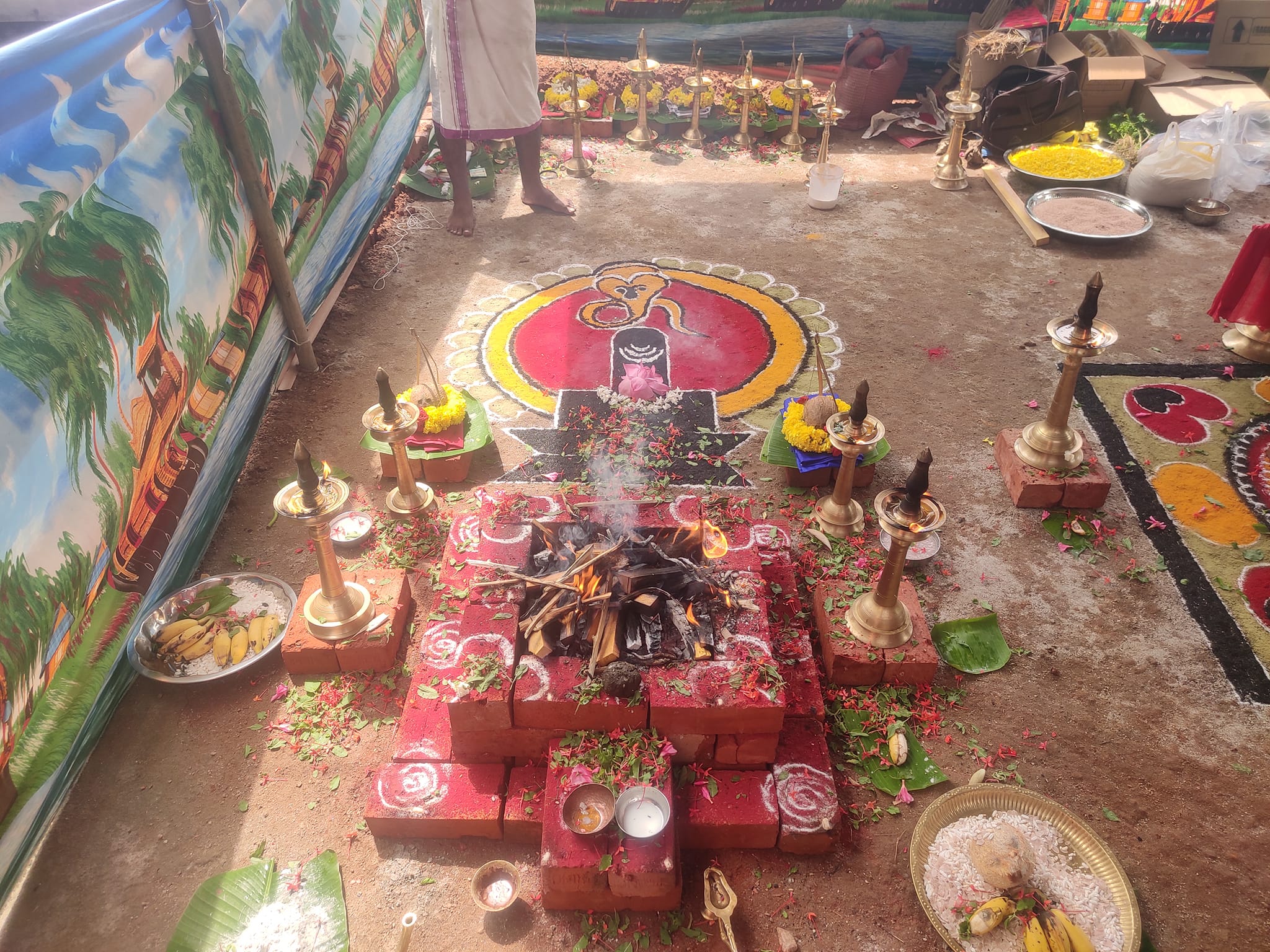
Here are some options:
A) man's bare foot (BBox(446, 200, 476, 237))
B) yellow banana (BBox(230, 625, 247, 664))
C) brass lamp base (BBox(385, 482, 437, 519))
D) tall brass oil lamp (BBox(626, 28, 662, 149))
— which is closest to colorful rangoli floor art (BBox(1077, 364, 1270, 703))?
brass lamp base (BBox(385, 482, 437, 519))

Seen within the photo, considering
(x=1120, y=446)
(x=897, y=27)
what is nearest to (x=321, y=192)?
(x=1120, y=446)

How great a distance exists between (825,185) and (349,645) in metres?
6.35

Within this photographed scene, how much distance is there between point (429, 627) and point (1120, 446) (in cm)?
439

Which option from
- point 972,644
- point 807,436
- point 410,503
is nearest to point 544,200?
point 410,503

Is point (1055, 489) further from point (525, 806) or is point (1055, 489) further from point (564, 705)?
point (525, 806)

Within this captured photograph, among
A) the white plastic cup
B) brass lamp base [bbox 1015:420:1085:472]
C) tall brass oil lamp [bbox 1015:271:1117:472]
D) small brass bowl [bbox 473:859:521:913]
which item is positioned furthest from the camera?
the white plastic cup

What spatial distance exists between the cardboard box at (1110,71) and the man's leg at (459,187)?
6.76m

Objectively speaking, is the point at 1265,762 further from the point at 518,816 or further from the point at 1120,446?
the point at 518,816

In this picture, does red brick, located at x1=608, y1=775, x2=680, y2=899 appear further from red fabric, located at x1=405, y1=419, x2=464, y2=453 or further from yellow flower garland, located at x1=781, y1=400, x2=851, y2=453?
red fabric, located at x1=405, y1=419, x2=464, y2=453

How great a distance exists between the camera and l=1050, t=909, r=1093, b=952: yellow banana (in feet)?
9.82

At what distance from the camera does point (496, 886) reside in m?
3.29

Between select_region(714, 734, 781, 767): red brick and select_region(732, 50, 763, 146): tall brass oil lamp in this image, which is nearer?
select_region(714, 734, 781, 767): red brick

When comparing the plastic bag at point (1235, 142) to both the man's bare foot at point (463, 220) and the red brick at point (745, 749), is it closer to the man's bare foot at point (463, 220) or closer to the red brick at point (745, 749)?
the man's bare foot at point (463, 220)

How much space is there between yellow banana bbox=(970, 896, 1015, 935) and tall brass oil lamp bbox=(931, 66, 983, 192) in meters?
7.39
